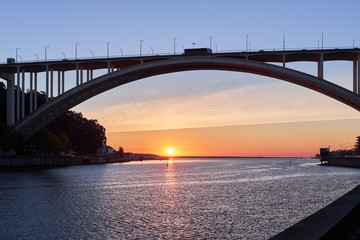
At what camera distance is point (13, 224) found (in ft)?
72.7

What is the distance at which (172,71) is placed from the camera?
59.8 meters

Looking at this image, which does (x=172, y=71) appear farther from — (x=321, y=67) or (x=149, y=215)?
(x=149, y=215)

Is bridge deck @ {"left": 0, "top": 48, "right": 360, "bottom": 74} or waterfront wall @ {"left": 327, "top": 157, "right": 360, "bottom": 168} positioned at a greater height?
bridge deck @ {"left": 0, "top": 48, "right": 360, "bottom": 74}

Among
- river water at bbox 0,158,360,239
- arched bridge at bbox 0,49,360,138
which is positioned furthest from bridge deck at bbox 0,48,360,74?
river water at bbox 0,158,360,239

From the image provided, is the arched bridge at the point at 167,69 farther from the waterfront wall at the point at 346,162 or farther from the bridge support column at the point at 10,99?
the waterfront wall at the point at 346,162

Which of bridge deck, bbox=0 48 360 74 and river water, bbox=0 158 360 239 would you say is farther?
bridge deck, bbox=0 48 360 74

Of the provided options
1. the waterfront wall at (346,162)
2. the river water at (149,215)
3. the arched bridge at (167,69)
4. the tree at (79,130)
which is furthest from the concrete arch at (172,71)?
the waterfront wall at (346,162)

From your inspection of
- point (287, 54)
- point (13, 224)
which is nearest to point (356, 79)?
point (287, 54)

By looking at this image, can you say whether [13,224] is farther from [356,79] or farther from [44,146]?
[44,146]

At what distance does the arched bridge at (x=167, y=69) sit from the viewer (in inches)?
1989

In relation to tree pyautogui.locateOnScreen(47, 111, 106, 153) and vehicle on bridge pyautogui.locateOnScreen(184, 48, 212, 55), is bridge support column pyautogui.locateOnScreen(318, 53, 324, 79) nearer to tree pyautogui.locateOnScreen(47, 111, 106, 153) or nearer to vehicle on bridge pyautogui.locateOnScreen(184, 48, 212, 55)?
vehicle on bridge pyautogui.locateOnScreen(184, 48, 212, 55)

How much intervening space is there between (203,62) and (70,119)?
2974 inches

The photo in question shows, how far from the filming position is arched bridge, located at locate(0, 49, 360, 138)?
1989 inches

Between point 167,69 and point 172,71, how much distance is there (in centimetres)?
Result: 198
